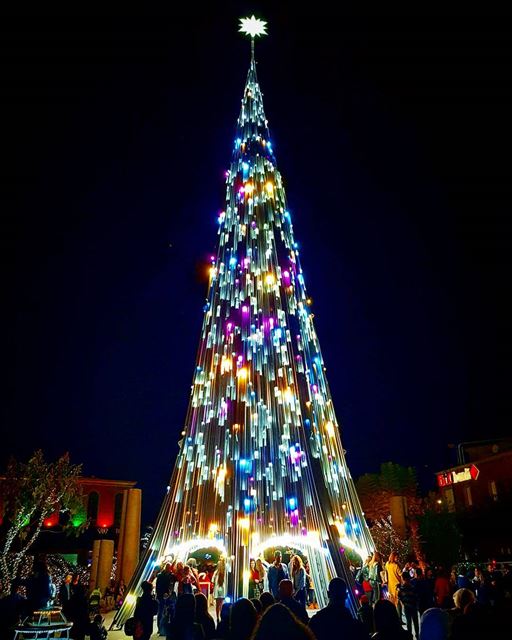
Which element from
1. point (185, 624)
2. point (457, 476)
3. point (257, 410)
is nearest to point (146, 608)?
point (185, 624)

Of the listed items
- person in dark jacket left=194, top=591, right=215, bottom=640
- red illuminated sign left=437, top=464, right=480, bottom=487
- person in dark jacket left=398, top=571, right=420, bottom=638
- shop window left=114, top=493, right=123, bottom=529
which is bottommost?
person in dark jacket left=398, top=571, right=420, bottom=638

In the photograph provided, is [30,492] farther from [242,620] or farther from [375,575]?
[242,620]

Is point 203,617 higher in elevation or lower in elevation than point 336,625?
lower

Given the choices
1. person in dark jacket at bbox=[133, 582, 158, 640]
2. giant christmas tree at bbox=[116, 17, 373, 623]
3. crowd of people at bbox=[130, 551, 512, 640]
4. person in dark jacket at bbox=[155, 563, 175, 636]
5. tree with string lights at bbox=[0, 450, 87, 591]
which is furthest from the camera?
tree with string lights at bbox=[0, 450, 87, 591]

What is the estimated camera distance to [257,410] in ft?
38.2

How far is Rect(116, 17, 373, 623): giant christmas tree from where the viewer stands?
11438 mm

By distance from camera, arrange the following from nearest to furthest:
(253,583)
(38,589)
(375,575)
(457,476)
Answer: (38,589) → (375,575) → (253,583) → (457,476)

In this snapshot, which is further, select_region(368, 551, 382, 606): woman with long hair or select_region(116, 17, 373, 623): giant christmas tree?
select_region(116, 17, 373, 623): giant christmas tree

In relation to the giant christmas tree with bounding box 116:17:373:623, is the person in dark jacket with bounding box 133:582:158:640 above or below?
below

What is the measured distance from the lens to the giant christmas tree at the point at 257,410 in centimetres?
1144

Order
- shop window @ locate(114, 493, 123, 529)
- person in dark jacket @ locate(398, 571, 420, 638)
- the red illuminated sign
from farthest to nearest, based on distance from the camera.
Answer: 1. shop window @ locate(114, 493, 123, 529)
2. the red illuminated sign
3. person in dark jacket @ locate(398, 571, 420, 638)

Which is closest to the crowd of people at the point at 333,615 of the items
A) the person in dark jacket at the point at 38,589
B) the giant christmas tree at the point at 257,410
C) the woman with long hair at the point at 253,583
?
the woman with long hair at the point at 253,583

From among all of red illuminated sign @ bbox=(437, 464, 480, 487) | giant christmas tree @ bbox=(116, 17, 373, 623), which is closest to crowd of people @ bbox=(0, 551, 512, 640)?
giant christmas tree @ bbox=(116, 17, 373, 623)

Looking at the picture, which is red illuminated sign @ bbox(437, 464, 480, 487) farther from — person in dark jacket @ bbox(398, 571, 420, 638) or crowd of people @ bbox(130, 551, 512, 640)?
person in dark jacket @ bbox(398, 571, 420, 638)
